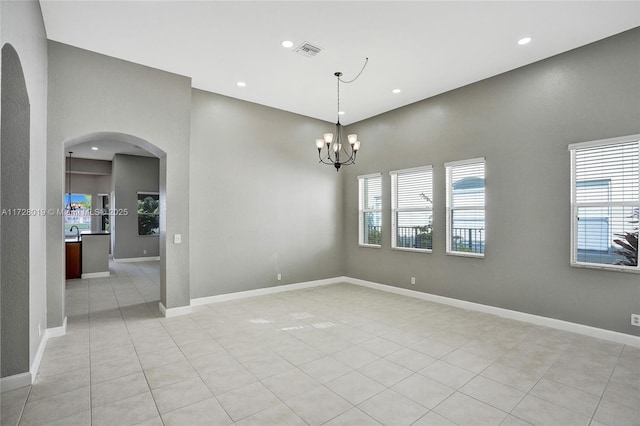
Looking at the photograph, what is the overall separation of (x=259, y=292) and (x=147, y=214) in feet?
22.5

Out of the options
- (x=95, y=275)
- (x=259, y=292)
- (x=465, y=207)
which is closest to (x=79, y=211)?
(x=95, y=275)

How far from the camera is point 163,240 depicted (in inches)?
191

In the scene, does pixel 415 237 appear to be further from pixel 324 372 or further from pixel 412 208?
pixel 324 372

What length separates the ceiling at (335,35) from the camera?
3273mm

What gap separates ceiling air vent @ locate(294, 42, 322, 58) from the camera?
3.95 m

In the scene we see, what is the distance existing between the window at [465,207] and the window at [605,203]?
117 cm

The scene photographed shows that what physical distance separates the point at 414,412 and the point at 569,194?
133 inches

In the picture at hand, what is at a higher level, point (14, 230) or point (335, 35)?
point (335, 35)

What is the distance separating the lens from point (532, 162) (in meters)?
4.38

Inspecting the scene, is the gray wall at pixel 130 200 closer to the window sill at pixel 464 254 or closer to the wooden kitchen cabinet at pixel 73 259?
the wooden kitchen cabinet at pixel 73 259

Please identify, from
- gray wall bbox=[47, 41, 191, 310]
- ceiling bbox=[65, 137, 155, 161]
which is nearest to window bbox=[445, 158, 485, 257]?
gray wall bbox=[47, 41, 191, 310]

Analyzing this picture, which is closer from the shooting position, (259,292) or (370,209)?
(259,292)

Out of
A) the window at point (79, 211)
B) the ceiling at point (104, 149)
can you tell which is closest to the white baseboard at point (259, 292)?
the ceiling at point (104, 149)

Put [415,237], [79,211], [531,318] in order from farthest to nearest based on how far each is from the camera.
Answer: [79,211]
[415,237]
[531,318]
